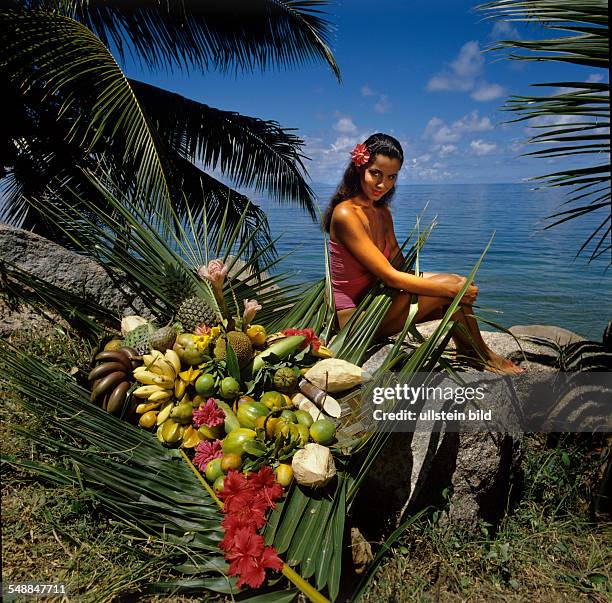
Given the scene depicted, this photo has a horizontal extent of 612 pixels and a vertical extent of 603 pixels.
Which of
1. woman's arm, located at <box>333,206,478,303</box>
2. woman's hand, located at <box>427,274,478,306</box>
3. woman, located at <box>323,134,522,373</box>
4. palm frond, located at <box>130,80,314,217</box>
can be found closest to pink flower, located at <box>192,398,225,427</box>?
woman, located at <box>323,134,522,373</box>

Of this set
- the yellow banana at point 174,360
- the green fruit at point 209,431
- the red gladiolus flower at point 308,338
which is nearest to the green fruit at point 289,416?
the green fruit at point 209,431

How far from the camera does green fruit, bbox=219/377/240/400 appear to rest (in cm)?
182

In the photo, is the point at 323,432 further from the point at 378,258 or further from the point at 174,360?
the point at 378,258

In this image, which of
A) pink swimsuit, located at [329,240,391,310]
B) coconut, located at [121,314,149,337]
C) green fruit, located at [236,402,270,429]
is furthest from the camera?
pink swimsuit, located at [329,240,391,310]

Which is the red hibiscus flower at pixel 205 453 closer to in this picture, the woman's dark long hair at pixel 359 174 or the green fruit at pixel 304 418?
the green fruit at pixel 304 418

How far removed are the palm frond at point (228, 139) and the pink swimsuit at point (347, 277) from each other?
11.9ft

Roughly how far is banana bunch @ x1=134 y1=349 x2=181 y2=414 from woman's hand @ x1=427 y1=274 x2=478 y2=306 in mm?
1209

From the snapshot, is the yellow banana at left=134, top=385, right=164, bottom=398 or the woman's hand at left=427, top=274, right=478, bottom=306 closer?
the yellow banana at left=134, top=385, right=164, bottom=398

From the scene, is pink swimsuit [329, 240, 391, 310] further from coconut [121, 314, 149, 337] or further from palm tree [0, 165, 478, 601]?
coconut [121, 314, 149, 337]

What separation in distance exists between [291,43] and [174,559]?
18.0ft

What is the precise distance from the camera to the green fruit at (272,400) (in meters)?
1.80

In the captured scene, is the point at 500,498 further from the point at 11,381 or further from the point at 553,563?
the point at 11,381

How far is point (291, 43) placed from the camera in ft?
18.6

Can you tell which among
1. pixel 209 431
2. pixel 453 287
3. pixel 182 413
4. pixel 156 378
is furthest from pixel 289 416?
pixel 453 287
